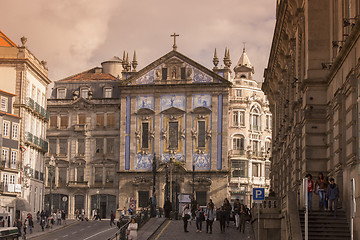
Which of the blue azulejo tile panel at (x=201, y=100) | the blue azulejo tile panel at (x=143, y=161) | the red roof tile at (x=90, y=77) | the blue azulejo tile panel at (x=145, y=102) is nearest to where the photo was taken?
the blue azulejo tile panel at (x=201, y=100)

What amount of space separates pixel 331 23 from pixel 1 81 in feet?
151

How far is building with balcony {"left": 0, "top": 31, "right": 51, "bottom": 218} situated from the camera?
2876 inches

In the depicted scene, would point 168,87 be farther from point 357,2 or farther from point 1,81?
point 357,2

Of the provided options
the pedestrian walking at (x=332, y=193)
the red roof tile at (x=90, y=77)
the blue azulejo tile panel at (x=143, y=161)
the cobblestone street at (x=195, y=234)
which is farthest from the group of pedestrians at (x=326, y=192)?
the red roof tile at (x=90, y=77)

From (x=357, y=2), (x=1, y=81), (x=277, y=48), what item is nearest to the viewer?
(x=357, y=2)

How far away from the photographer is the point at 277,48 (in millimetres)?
51688

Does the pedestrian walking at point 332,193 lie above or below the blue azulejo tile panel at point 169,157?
below

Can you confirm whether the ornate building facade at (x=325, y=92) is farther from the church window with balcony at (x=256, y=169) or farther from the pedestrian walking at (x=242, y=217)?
the church window with balcony at (x=256, y=169)

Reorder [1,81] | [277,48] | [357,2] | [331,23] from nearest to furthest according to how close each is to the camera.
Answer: [357,2], [331,23], [277,48], [1,81]

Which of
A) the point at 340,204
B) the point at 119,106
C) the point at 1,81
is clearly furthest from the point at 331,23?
the point at 119,106

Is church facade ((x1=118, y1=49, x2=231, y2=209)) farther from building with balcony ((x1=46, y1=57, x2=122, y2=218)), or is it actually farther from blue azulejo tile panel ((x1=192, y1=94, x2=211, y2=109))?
building with balcony ((x1=46, y1=57, x2=122, y2=218))

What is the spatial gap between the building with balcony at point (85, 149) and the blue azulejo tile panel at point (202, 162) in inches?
405

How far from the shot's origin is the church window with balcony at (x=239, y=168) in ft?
342

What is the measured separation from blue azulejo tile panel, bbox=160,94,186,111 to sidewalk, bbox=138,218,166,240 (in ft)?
138
